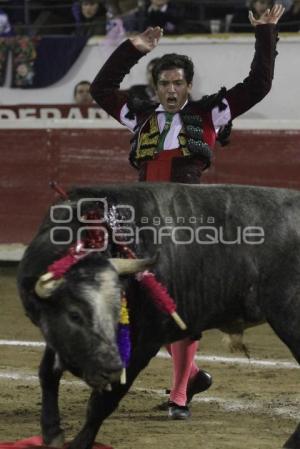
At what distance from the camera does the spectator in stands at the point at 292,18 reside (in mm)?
10656

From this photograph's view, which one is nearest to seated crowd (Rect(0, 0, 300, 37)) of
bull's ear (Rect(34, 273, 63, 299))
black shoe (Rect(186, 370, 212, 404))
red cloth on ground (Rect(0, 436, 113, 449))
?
black shoe (Rect(186, 370, 212, 404))

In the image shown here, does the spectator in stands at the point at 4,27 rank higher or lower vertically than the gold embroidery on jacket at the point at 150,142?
lower

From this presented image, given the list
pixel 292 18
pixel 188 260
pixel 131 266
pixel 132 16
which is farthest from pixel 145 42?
pixel 132 16

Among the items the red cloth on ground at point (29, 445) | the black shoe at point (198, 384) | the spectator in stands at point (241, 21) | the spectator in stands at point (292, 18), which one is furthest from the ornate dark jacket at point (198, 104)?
the spectator in stands at point (292, 18)

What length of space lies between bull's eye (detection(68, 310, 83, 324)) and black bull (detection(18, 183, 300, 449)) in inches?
5.0

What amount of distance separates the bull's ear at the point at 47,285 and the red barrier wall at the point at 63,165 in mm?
5554

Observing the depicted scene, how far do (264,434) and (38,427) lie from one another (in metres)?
0.93

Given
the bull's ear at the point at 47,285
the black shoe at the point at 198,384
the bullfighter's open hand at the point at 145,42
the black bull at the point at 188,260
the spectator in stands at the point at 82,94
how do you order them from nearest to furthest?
the bull's ear at the point at 47,285 < the black bull at the point at 188,260 < the bullfighter's open hand at the point at 145,42 < the black shoe at the point at 198,384 < the spectator in stands at the point at 82,94

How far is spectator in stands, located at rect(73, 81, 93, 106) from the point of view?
10448 millimetres

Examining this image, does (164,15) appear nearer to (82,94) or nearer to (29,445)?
(82,94)

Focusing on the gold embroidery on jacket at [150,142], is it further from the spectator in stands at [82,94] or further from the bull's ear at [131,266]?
the spectator in stands at [82,94]

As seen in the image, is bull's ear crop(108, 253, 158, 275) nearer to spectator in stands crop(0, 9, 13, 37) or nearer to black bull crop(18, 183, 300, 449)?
Answer: black bull crop(18, 183, 300, 449)

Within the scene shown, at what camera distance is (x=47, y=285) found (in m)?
3.74

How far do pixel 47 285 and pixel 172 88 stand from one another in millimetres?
1455
